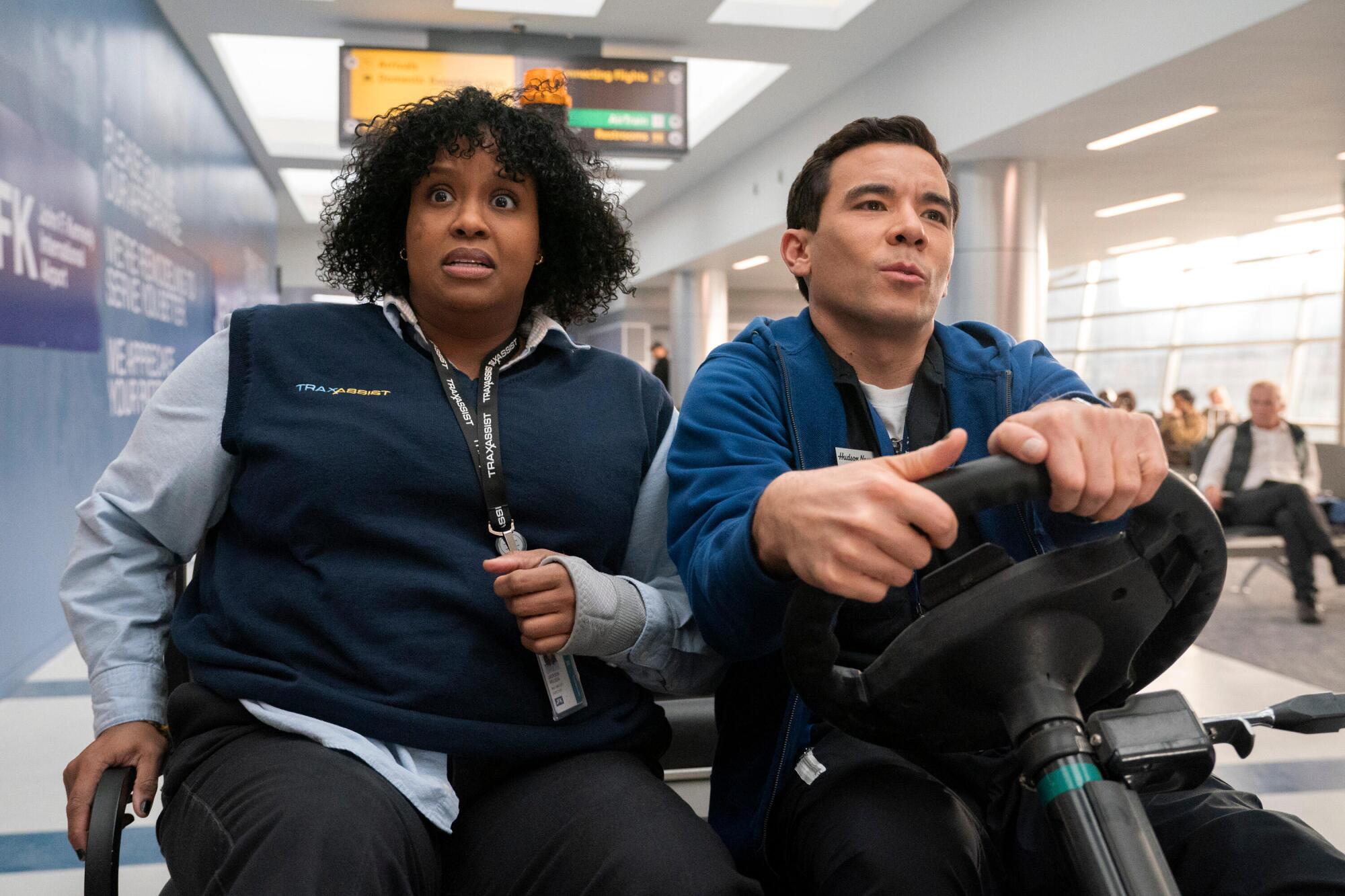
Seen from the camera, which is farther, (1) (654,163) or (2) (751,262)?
(2) (751,262)

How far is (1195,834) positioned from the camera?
44.4 inches

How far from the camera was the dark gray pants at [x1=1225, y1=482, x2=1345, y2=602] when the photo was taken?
6.41 metres

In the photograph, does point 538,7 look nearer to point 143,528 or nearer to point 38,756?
point 38,756

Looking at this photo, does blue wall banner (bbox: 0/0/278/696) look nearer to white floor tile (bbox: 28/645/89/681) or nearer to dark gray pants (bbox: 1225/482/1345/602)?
white floor tile (bbox: 28/645/89/681)

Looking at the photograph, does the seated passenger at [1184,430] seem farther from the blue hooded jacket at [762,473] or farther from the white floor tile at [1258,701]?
the blue hooded jacket at [762,473]

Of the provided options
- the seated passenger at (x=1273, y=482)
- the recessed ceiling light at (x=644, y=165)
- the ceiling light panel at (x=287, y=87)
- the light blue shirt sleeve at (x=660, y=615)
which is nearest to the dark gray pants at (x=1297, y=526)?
the seated passenger at (x=1273, y=482)

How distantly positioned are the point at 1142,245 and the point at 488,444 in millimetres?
15140

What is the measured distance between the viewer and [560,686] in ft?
4.57

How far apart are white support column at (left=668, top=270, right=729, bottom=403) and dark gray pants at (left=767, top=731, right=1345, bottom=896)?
1538cm

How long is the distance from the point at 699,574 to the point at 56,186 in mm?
4610

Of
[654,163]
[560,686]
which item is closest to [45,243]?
[560,686]

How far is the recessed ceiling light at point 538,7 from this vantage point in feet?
24.6

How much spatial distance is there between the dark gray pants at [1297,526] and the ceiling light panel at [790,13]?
437 cm

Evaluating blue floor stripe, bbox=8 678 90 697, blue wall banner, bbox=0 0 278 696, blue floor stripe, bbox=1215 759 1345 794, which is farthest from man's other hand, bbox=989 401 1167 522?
blue floor stripe, bbox=8 678 90 697
